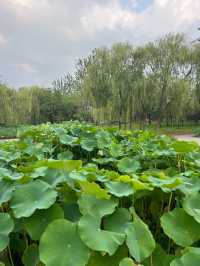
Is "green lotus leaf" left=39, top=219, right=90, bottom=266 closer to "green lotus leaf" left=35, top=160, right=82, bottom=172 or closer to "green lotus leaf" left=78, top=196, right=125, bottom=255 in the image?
"green lotus leaf" left=78, top=196, right=125, bottom=255

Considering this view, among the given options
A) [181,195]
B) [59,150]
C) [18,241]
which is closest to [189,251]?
[181,195]

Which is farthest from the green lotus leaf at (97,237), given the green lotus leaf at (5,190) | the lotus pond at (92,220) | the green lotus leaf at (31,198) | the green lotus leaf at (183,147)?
the green lotus leaf at (183,147)

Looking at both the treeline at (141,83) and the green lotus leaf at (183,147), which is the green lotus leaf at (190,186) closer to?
the green lotus leaf at (183,147)

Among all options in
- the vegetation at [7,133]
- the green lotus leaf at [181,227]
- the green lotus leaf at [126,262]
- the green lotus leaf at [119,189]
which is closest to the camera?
the green lotus leaf at [126,262]

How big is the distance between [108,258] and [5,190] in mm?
350

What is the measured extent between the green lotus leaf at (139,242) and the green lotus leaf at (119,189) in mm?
131

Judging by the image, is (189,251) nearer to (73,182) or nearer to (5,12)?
(73,182)

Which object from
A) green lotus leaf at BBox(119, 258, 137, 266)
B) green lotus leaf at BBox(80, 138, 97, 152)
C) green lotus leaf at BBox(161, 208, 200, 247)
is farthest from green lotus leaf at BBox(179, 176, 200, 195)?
green lotus leaf at BBox(80, 138, 97, 152)

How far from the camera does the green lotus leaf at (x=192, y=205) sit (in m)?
0.76

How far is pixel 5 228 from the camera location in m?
0.71

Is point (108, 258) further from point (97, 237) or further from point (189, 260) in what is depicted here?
point (189, 260)

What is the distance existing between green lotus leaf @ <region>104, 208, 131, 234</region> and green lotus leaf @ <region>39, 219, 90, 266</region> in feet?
0.35

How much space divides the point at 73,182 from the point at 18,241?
0.76 ft

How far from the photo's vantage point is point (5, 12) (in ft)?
28.4
